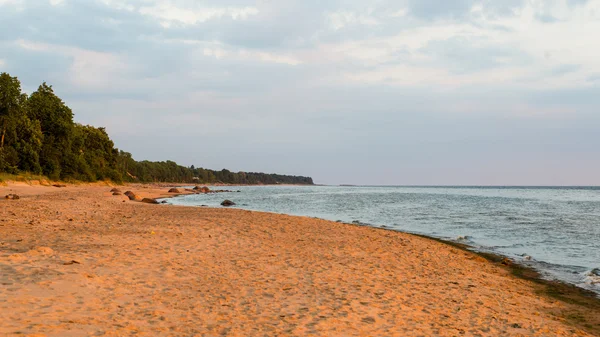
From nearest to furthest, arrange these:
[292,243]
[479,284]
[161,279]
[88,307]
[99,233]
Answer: [88,307], [161,279], [479,284], [99,233], [292,243]

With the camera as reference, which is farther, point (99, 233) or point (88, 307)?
point (99, 233)

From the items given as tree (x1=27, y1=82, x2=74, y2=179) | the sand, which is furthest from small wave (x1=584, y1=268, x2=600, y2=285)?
tree (x1=27, y1=82, x2=74, y2=179)

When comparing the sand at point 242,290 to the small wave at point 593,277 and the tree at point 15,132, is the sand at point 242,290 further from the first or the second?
the tree at point 15,132

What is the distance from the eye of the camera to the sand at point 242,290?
20.7 feet

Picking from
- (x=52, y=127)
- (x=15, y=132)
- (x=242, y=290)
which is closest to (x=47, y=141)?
(x=52, y=127)

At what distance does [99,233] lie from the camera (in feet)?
46.8

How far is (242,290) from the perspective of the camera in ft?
27.8

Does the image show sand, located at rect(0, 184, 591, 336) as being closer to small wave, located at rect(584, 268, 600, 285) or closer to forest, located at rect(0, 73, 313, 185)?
small wave, located at rect(584, 268, 600, 285)

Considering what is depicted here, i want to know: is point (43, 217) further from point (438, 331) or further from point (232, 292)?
point (438, 331)

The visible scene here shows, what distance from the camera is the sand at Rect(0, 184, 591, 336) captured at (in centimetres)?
632

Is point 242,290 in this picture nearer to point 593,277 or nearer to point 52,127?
point 593,277

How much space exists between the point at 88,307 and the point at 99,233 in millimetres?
8512

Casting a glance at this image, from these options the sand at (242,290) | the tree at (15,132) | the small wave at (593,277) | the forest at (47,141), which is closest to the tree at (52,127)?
the forest at (47,141)

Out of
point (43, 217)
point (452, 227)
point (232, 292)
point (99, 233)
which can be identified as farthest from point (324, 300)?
point (452, 227)
